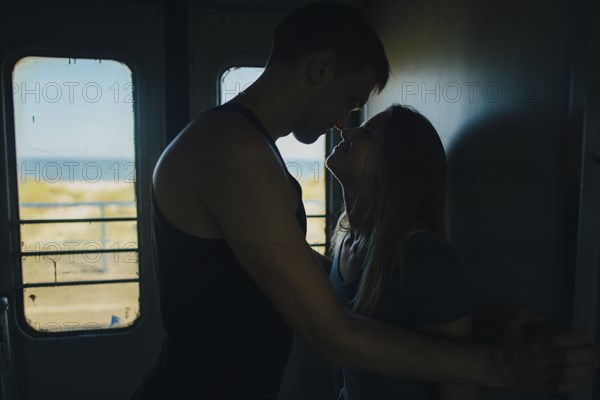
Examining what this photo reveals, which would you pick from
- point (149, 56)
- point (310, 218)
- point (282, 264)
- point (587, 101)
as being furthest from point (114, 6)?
point (587, 101)

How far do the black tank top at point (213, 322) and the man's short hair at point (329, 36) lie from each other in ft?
0.89

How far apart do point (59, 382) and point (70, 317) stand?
34 cm

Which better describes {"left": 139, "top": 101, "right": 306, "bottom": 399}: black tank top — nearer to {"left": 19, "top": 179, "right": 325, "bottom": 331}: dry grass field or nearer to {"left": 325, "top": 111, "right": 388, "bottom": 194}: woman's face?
{"left": 325, "top": 111, "right": 388, "bottom": 194}: woman's face

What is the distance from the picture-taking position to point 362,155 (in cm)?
138

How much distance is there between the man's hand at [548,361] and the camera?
806mm

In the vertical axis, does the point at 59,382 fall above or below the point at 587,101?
below

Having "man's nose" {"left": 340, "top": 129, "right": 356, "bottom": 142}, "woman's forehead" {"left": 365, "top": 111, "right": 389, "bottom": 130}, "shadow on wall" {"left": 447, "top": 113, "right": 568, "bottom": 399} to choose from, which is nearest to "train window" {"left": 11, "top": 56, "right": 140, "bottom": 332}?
"man's nose" {"left": 340, "top": 129, "right": 356, "bottom": 142}

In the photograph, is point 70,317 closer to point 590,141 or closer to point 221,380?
point 221,380

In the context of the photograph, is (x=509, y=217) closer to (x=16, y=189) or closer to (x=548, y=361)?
(x=548, y=361)

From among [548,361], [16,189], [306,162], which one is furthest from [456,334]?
[16,189]

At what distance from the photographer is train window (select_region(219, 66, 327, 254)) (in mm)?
2326

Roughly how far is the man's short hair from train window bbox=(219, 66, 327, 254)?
1.22 metres

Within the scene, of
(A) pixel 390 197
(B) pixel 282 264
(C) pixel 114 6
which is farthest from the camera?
(C) pixel 114 6

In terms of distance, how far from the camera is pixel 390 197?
1.27 m
